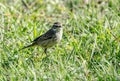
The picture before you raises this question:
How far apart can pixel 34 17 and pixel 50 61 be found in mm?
2414

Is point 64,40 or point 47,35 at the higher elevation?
point 47,35

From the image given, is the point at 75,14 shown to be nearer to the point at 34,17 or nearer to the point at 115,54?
the point at 34,17

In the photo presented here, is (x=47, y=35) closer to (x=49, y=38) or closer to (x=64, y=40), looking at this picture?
(x=49, y=38)

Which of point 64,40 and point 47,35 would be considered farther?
point 64,40

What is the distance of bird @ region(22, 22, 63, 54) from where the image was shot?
8.55 m

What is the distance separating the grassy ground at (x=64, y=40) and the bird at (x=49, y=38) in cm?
12

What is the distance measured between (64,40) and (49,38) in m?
0.33

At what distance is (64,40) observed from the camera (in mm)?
8914

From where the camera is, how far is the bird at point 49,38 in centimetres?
855

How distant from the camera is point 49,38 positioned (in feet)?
28.5

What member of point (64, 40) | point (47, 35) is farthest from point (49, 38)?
point (64, 40)

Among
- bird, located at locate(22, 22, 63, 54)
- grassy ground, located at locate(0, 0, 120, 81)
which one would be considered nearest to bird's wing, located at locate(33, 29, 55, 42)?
bird, located at locate(22, 22, 63, 54)

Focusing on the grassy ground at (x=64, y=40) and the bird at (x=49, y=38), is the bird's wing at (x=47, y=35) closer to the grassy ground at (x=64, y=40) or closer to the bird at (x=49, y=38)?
the bird at (x=49, y=38)

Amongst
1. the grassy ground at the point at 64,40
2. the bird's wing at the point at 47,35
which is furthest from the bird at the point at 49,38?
the grassy ground at the point at 64,40
